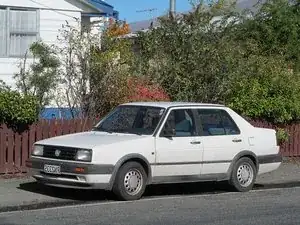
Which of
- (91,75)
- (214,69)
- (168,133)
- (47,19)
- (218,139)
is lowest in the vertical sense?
(218,139)

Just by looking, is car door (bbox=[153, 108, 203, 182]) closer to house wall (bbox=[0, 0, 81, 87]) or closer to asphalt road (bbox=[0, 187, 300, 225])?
asphalt road (bbox=[0, 187, 300, 225])

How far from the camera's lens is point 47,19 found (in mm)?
19391

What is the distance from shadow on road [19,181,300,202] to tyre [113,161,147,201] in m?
0.52

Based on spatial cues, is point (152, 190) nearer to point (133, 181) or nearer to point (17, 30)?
point (133, 181)

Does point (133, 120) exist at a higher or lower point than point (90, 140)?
higher

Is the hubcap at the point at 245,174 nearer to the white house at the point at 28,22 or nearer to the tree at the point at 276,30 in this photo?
the tree at the point at 276,30

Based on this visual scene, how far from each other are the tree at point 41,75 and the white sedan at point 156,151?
4072mm

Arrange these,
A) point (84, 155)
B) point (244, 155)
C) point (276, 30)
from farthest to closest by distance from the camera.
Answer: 1. point (276, 30)
2. point (244, 155)
3. point (84, 155)

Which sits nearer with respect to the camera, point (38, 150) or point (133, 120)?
point (38, 150)

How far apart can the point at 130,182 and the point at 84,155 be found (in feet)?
3.14

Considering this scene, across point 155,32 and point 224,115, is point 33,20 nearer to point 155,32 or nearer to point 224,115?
point 155,32

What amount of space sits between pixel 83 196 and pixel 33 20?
7942mm

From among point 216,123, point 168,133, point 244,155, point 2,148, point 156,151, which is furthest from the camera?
point 2,148

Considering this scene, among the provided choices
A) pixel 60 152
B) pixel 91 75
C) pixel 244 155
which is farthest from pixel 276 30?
pixel 60 152
